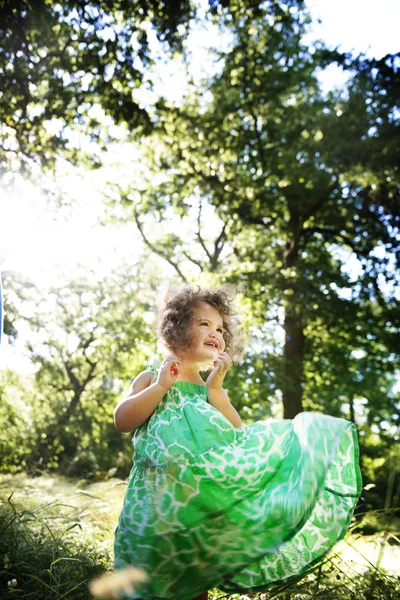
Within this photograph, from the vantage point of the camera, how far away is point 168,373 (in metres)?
2.30

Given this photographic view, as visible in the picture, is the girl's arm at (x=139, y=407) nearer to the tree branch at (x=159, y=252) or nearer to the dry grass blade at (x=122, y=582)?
the dry grass blade at (x=122, y=582)

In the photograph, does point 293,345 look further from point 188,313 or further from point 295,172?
point 188,313

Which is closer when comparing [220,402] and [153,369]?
[220,402]

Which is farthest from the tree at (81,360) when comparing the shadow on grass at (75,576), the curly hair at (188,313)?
the curly hair at (188,313)

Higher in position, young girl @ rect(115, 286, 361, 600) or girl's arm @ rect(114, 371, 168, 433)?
girl's arm @ rect(114, 371, 168, 433)

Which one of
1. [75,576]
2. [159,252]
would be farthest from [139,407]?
[159,252]

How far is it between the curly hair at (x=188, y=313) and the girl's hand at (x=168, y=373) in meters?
0.17

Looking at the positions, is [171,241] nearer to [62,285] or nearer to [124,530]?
[62,285]

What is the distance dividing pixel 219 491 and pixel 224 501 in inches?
Result: 1.5

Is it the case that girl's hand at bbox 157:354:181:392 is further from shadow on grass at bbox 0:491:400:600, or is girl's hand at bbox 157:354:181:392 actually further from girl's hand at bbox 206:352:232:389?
shadow on grass at bbox 0:491:400:600

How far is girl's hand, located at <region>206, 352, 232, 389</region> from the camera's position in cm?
241

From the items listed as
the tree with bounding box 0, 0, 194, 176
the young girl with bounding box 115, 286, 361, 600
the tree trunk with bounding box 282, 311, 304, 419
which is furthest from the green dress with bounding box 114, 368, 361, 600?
the tree trunk with bounding box 282, 311, 304, 419

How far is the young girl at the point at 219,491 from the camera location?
6.61 ft

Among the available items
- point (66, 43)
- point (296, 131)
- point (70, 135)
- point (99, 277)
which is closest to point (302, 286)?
point (296, 131)
